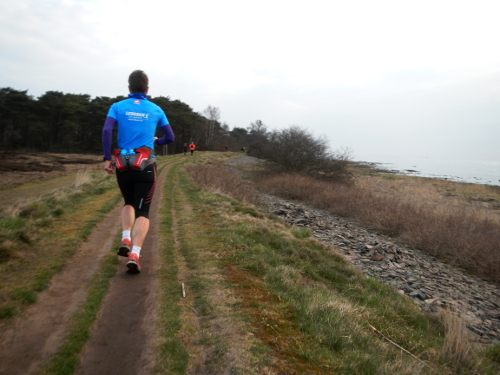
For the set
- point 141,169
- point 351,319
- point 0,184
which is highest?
point 141,169

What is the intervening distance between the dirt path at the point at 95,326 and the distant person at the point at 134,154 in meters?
0.48

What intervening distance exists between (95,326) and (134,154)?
1.81m

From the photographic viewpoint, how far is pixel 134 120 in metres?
3.72

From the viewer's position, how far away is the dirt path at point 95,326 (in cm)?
225

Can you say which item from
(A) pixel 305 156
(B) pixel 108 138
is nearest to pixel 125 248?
(B) pixel 108 138

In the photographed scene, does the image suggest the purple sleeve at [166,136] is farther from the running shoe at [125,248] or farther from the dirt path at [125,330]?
the dirt path at [125,330]

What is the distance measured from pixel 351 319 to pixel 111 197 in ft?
26.4

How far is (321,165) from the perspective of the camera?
2708cm

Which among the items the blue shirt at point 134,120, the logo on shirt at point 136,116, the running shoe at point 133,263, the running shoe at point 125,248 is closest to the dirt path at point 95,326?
the running shoe at point 133,263

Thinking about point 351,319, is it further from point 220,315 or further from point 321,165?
point 321,165

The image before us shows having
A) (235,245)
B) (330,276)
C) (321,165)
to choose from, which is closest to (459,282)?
(330,276)

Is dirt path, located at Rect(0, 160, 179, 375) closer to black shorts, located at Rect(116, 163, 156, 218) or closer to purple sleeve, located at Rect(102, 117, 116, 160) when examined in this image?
black shorts, located at Rect(116, 163, 156, 218)

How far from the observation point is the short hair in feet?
12.5

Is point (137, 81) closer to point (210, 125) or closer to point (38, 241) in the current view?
point (38, 241)
